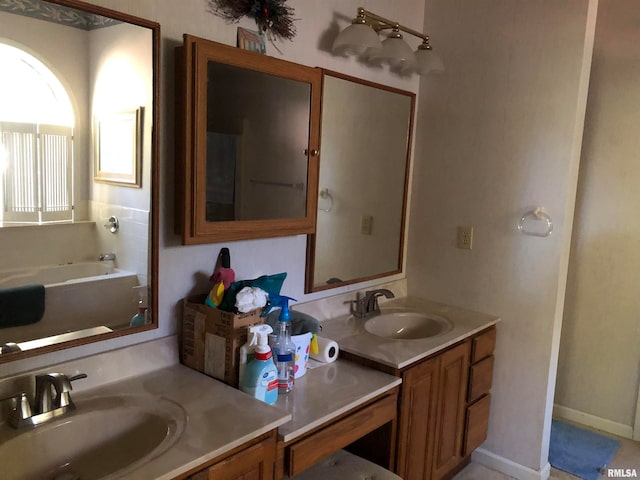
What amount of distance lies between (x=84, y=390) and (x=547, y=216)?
191cm

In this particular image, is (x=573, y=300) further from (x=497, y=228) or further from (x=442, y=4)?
(x=442, y=4)

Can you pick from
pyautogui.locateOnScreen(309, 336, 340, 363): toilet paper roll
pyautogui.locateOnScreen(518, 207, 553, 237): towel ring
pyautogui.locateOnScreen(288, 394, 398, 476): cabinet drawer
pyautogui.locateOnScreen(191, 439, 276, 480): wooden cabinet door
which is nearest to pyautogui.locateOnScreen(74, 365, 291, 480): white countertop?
pyautogui.locateOnScreen(191, 439, 276, 480): wooden cabinet door

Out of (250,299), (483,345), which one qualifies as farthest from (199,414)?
(483,345)

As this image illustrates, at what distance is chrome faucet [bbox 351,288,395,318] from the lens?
2328 millimetres

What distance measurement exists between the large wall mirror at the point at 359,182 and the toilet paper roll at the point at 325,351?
0.34m

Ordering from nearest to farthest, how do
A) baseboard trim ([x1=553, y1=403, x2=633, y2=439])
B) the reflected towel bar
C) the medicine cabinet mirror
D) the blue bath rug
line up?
1. the medicine cabinet mirror
2. the reflected towel bar
3. the blue bath rug
4. baseboard trim ([x1=553, y1=403, x2=633, y2=439])

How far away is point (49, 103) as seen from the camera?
1352mm

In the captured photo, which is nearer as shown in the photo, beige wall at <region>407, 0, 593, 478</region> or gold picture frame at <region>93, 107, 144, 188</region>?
gold picture frame at <region>93, 107, 144, 188</region>

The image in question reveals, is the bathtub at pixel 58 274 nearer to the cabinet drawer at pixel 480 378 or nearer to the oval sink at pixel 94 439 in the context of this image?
the oval sink at pixel 94 439

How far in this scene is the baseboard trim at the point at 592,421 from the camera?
2.90 metres

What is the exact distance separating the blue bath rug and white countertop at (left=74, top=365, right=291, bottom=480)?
1909 millimetres

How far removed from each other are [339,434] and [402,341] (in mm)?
566

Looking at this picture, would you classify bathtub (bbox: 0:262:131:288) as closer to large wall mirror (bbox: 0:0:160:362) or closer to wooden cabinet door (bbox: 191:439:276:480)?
large wall mirror (bbox: 0:0:160:362)

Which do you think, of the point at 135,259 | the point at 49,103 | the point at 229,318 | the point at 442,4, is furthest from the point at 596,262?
the point at 49,103
